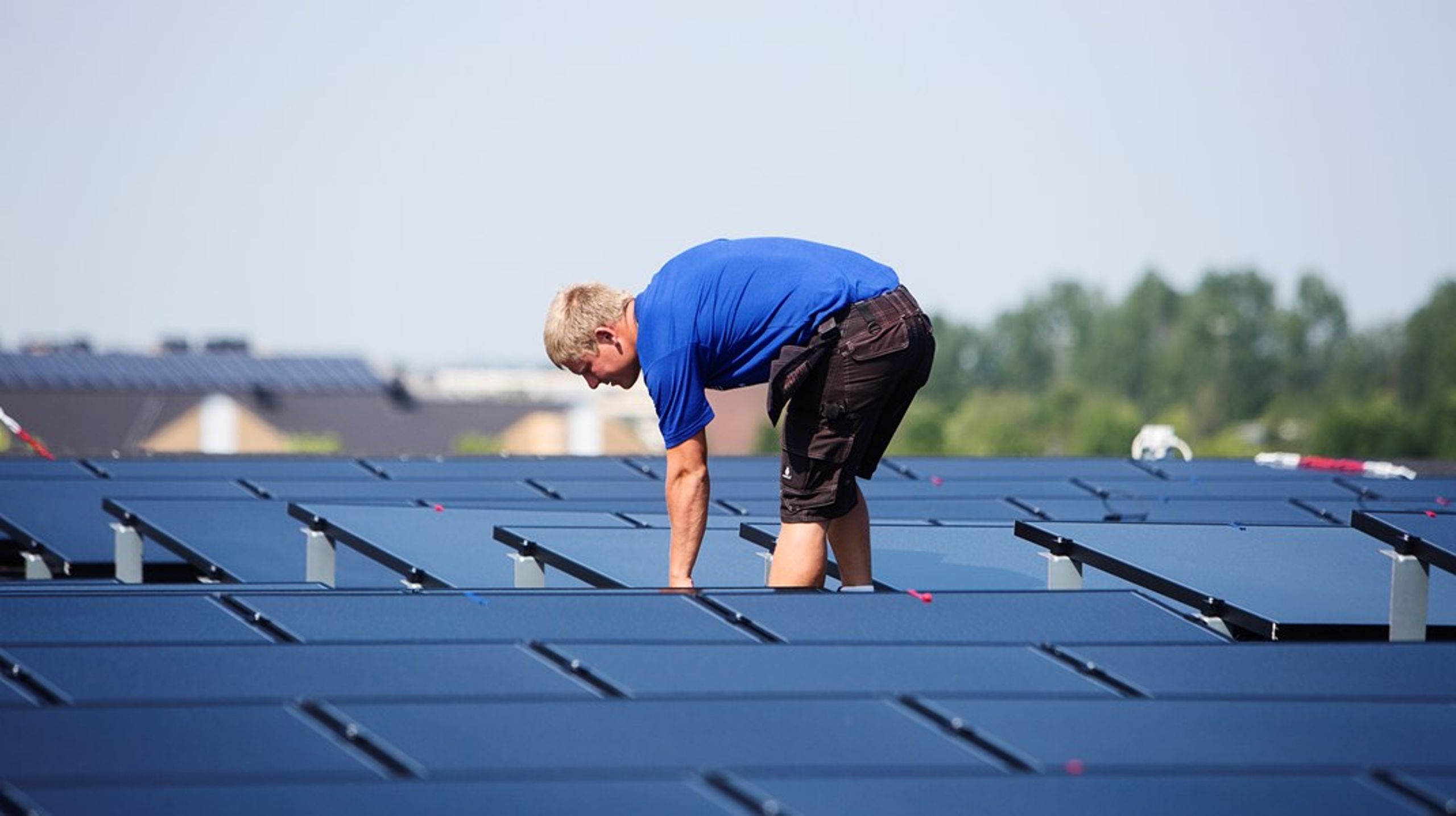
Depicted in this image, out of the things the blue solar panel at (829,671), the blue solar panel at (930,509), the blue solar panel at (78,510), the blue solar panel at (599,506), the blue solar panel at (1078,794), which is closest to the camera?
the blue solar panel at (1078,794)

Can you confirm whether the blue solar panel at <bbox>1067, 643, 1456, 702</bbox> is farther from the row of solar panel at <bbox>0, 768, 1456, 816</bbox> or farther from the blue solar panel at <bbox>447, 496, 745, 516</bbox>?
the blue solar panel at <bbox>447, 496, 745, 516</bbox>

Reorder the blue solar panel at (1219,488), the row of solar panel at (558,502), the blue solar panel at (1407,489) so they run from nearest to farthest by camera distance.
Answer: the row of solar panel at (558,502), the blue solar panel at (1407,489), the blue solar panel at (1219,488)

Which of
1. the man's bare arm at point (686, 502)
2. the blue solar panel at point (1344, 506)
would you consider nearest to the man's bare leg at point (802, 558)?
the man's bare arm at point (686, 502)

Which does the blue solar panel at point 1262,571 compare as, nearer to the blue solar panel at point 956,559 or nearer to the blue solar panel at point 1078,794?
the blue solar panel at point 956,559

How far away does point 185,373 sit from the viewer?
55.0 meters

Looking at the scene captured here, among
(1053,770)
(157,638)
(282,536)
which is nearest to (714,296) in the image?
(157,638)

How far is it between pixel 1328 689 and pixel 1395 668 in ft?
1.04

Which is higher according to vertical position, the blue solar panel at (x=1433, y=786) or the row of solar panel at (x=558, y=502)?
the blue solar panel at (x=1433, y=786)

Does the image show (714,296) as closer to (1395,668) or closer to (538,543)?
(538,543)

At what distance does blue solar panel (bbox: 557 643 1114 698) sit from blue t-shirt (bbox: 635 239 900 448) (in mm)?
1336

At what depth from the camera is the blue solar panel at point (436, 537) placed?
7320mm

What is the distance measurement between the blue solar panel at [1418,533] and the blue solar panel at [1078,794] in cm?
246

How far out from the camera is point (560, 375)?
135 metres

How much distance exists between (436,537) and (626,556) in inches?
47.3
